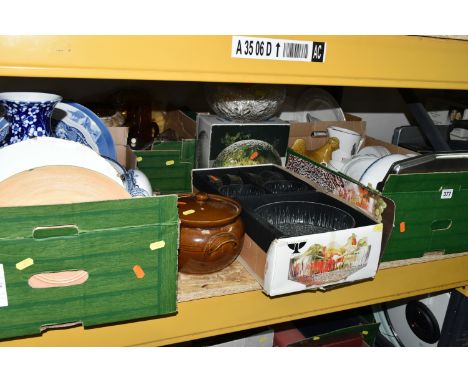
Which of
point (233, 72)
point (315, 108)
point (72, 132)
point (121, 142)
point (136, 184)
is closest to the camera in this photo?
point (233, 72)

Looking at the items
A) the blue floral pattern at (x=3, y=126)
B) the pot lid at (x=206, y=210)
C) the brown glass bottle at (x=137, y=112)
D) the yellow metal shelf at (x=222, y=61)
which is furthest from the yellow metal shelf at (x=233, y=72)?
the brown glass bottle at (x=137, y=112)

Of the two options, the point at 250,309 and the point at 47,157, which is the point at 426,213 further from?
the point at 47,157

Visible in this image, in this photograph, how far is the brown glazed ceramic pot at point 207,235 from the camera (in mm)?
797

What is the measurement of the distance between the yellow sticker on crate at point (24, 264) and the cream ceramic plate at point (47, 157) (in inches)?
6.6

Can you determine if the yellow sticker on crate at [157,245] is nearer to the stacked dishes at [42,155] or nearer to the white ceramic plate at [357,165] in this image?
the stacked dishes at [42,155]

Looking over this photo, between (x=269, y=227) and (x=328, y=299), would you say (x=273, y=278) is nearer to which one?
(x=269, y=227)

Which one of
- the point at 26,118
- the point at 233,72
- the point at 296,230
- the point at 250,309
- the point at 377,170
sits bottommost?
the point at 250,309

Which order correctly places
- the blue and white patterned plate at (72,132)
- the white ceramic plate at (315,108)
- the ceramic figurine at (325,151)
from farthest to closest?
the white ceramic plate at (315,108) → the ceramic figurine at (325,151) → the blue and white patterned plate at (72,132)

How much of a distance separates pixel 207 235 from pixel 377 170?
0.47m

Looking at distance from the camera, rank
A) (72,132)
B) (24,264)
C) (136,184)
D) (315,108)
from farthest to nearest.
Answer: (315,108), (72,132), (136,184), (24,264)

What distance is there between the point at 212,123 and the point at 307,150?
0.28m

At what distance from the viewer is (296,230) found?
0.97m

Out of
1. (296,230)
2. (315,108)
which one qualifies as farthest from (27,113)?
(315,108)

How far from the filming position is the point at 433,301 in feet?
4.09
